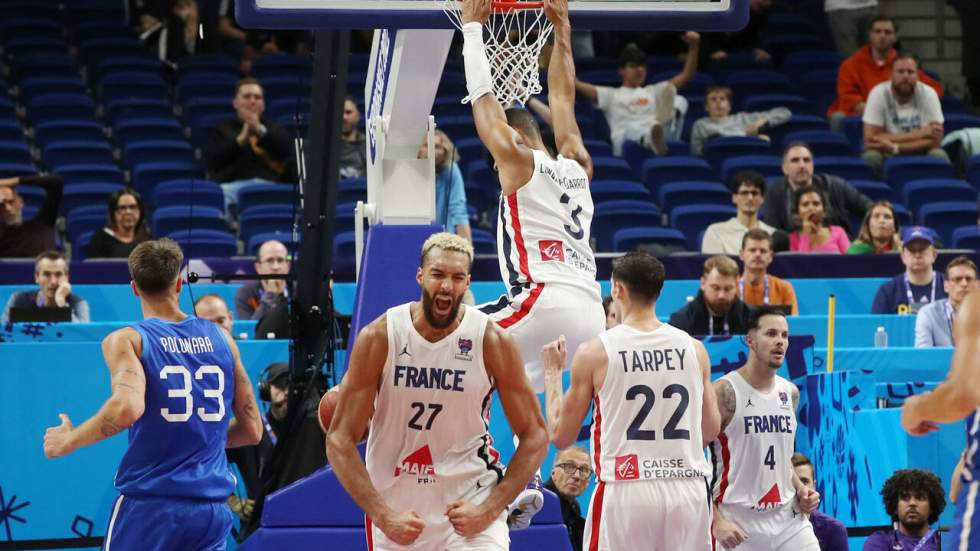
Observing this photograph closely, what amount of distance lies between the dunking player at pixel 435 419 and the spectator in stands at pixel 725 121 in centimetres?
1059

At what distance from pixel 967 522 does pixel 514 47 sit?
3.16 meters

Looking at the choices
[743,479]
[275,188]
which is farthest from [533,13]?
[275,188]

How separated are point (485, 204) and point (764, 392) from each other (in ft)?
21.0

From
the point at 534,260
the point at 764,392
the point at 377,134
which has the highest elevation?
the point at 377,134

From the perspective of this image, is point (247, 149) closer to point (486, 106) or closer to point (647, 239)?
point (647, 239)

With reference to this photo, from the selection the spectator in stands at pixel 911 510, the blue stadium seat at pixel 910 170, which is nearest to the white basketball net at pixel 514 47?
the spectator in stands at pixel 911 510

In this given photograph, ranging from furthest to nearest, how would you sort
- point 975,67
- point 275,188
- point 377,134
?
point 975,67 < point 275,188 < point 377,134

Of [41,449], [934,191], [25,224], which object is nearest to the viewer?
[41,449]

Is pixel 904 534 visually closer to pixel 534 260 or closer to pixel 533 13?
pixel 534 260

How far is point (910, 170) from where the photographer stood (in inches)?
599

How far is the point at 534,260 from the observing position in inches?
261

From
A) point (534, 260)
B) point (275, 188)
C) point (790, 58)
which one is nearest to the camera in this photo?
point (534, 260)

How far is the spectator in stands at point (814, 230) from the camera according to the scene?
12602 mm

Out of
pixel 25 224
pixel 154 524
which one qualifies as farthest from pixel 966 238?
pixel 154 524
